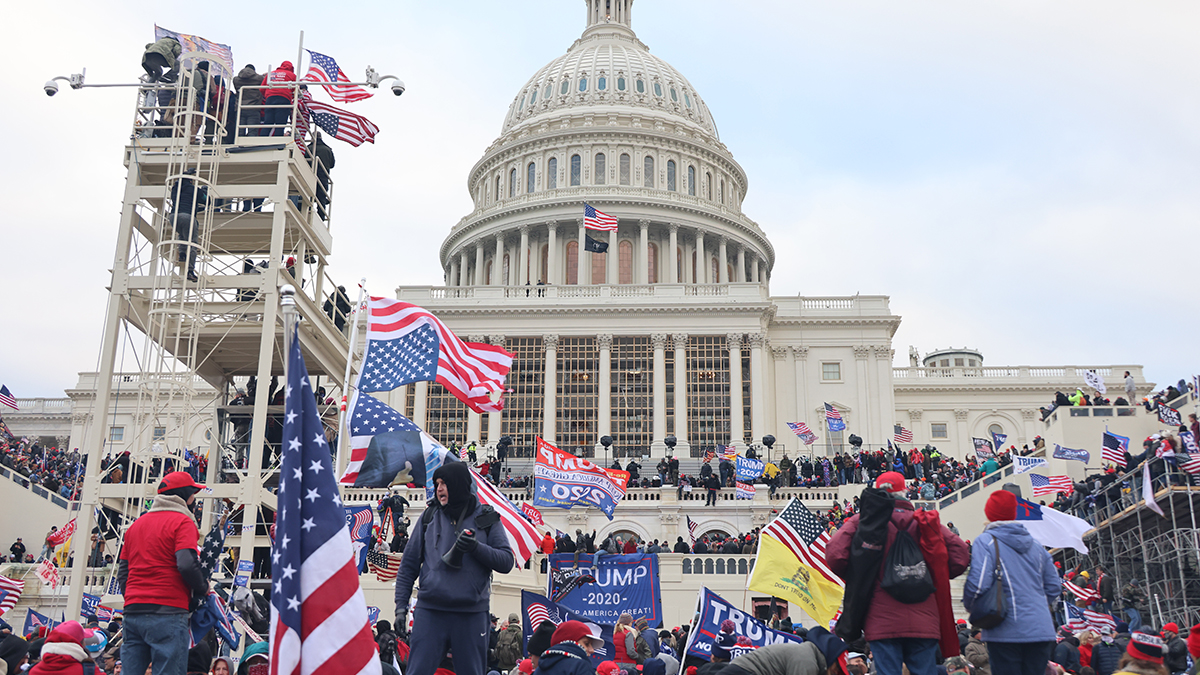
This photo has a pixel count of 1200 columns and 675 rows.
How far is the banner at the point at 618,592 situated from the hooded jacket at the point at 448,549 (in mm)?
9357

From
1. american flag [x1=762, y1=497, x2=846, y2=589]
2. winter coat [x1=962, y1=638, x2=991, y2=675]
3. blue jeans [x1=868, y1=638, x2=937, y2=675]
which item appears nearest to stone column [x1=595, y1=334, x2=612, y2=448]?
american flag [x1=762, y1=497, x2=846, y2=589]

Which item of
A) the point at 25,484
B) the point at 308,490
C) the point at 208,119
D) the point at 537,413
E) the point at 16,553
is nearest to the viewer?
the point at 308,490

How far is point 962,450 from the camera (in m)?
74.9

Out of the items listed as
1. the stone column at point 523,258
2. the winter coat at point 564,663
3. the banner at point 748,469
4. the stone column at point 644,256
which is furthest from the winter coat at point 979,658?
the stone column at point 523,258

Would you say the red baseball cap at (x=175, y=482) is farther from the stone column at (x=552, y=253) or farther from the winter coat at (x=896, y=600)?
the stone column at (x=552, y=253)

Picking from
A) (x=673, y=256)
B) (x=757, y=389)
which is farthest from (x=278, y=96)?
(x=673, y=256)

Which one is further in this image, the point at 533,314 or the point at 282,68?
the point at 533,314

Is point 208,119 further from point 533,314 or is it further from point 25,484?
point 533,314

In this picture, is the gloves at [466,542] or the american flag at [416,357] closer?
the gloves at [466,542]

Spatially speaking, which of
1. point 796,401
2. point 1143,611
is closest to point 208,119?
point 1143,611

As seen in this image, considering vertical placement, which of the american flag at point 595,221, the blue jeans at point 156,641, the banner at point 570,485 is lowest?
the blue jeans at point 156,641

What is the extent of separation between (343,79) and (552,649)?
18.4 meters

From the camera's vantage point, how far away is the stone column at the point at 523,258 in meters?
76.5

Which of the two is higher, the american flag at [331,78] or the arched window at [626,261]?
the arched window at [626,261]
